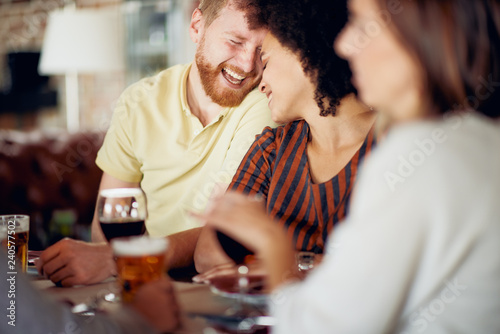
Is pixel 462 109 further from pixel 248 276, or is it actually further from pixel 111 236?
pixel 111 236

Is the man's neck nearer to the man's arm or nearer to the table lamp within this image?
the man's arm

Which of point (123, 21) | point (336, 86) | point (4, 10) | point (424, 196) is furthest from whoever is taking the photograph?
point (4, 10)

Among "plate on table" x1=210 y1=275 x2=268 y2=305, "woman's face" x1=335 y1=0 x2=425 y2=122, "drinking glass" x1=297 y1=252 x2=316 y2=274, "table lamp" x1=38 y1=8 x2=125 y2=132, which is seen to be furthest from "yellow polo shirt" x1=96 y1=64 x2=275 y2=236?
"table lamp" x1=38 y1=8 x2=125 y2=132

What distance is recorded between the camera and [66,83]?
4.80 m

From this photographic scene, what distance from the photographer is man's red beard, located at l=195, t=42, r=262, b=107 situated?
6.26 feet

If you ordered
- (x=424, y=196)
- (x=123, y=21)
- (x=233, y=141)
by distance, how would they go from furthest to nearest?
(x=123, y=21), (x=233, y=141), (x=424, y=196)

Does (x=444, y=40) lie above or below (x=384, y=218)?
above

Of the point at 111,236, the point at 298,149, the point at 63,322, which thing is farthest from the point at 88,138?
the point at 63,322

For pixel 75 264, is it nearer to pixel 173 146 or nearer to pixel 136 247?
pixel 136 247

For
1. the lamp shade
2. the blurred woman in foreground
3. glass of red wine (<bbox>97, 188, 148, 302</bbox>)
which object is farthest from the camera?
the lamp shade

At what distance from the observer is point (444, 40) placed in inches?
28.7

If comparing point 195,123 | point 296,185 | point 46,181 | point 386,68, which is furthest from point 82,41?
point 386,68

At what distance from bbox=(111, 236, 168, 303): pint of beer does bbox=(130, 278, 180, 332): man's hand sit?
0.05m

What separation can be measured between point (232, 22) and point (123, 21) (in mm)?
3660
